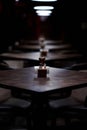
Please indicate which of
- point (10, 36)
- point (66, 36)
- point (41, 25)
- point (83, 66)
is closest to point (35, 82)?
point (83, 66)

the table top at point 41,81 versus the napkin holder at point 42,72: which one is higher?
the napkin holder at point 42,72

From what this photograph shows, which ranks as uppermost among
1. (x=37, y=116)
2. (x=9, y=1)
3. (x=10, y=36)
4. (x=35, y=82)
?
(x=9, y=1)

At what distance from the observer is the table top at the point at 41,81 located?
2.92 m

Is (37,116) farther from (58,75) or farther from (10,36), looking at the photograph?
(10,36)

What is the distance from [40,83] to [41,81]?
0.13 metres

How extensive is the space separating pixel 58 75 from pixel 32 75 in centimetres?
32

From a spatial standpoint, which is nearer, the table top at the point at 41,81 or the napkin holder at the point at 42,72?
the table top at the point at 41,81

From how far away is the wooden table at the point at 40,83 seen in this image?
9.42 ft

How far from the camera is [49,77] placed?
11.8 ft

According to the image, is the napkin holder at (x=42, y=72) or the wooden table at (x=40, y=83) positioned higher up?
the napkin holder at (x=42, y=72)

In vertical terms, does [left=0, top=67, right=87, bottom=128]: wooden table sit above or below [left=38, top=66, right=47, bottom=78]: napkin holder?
below

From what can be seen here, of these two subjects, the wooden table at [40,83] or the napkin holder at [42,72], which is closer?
the wooden table at [40,83]

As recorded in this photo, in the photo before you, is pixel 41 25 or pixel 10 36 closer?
pixel 10 36

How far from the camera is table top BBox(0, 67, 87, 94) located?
2.92m
